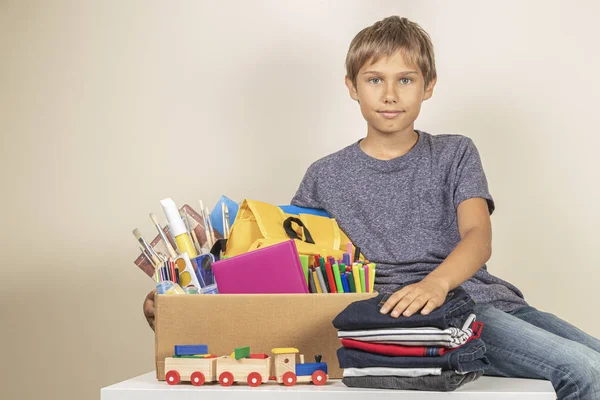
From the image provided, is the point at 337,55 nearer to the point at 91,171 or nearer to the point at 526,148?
the point at 526,148

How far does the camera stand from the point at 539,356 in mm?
1213

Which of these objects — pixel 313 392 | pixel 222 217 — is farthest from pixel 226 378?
pixel 222 217

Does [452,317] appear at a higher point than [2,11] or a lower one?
lower

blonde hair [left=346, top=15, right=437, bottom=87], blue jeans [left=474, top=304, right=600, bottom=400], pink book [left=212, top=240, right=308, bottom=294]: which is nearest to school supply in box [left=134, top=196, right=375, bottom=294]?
pink book [left=212, top=240, right=308, bottom=294]

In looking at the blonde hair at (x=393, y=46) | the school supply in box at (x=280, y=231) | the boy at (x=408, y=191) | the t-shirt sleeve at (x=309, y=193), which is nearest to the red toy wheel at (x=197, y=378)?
the school supply in box at (x=280, y=231)

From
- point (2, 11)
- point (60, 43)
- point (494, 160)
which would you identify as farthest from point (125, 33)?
point (494, 160)

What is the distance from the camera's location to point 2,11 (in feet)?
7.93

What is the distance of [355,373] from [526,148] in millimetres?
1270

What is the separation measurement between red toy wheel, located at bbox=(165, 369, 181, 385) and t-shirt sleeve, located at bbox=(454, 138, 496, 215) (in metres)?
0.65

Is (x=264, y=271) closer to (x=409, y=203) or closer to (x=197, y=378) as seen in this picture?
(x=197, y=378)

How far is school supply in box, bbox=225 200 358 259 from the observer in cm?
140

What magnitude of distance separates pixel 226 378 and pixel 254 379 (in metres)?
0.04

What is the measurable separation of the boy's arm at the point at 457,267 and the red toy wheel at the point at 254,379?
0.19 m

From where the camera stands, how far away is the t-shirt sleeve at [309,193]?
165 centimetres
